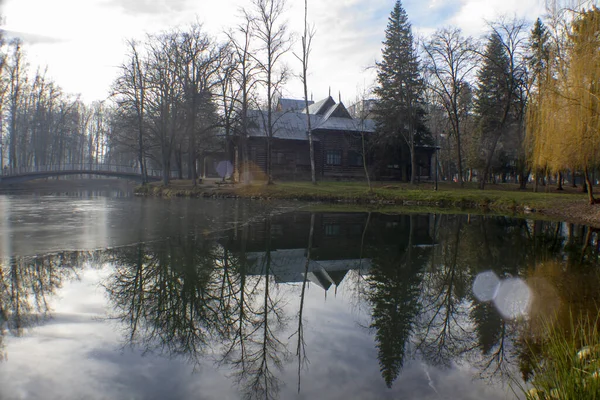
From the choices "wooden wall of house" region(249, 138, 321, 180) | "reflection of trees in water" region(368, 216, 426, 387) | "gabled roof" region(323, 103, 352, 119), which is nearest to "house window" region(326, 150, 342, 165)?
"wooden wall of house" region(249, 138, 321, 180)

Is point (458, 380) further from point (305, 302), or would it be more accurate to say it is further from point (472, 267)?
point (472, 267)

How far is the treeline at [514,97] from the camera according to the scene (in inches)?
595

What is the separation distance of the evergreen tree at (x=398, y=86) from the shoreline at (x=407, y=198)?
664 centimetres

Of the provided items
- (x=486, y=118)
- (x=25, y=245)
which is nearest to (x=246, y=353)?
(x=25, y=245)

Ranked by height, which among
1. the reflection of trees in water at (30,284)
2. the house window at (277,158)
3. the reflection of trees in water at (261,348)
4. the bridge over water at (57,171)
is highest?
the house window at (277,158)

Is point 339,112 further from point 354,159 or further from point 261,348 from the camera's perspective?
point 261,348

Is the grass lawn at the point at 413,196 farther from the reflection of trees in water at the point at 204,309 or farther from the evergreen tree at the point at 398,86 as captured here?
the reflection of trees in water at the point at 204,309

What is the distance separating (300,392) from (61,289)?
14.7 feet

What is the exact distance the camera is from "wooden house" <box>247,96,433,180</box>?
116 ft

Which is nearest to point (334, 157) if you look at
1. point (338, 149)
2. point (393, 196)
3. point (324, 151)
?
point (338, 149)

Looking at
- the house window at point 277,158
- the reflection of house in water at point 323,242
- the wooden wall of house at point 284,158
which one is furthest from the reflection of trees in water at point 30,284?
the house window at point 277,158

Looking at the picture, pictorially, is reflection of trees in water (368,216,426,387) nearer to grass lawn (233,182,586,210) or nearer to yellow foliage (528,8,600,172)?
yellow foliage (528,8,600,172)

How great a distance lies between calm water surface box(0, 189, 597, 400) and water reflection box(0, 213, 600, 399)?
0.02 m

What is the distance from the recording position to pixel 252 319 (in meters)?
5.38
